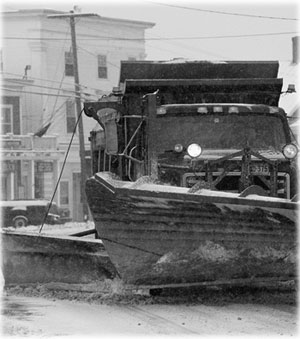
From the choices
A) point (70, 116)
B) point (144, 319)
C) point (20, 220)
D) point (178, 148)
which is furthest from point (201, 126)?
point (70, 116)

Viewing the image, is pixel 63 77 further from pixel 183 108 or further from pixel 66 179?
pixel 183 108

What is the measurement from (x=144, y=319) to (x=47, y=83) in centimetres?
3202

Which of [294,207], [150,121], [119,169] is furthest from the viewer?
[119,169]

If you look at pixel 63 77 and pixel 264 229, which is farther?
pixel 63 77

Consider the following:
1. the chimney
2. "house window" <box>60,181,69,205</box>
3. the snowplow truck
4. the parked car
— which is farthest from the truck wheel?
the snowplow truck

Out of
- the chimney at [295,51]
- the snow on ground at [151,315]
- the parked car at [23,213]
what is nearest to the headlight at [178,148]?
the snow on ground at [151,315]

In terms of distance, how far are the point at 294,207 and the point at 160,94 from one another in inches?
124

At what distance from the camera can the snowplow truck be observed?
888 centimetres

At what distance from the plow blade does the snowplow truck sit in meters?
1.04

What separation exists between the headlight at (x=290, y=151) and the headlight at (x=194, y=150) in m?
0.85

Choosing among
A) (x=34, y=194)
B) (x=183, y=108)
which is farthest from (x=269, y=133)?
(x=34, y=194)

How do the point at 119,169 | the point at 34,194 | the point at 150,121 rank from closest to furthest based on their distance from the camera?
the point at 150,121 → the point at 119,169 → the point at 34,194

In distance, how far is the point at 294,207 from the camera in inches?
299

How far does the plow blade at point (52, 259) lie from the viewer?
8.91 m
